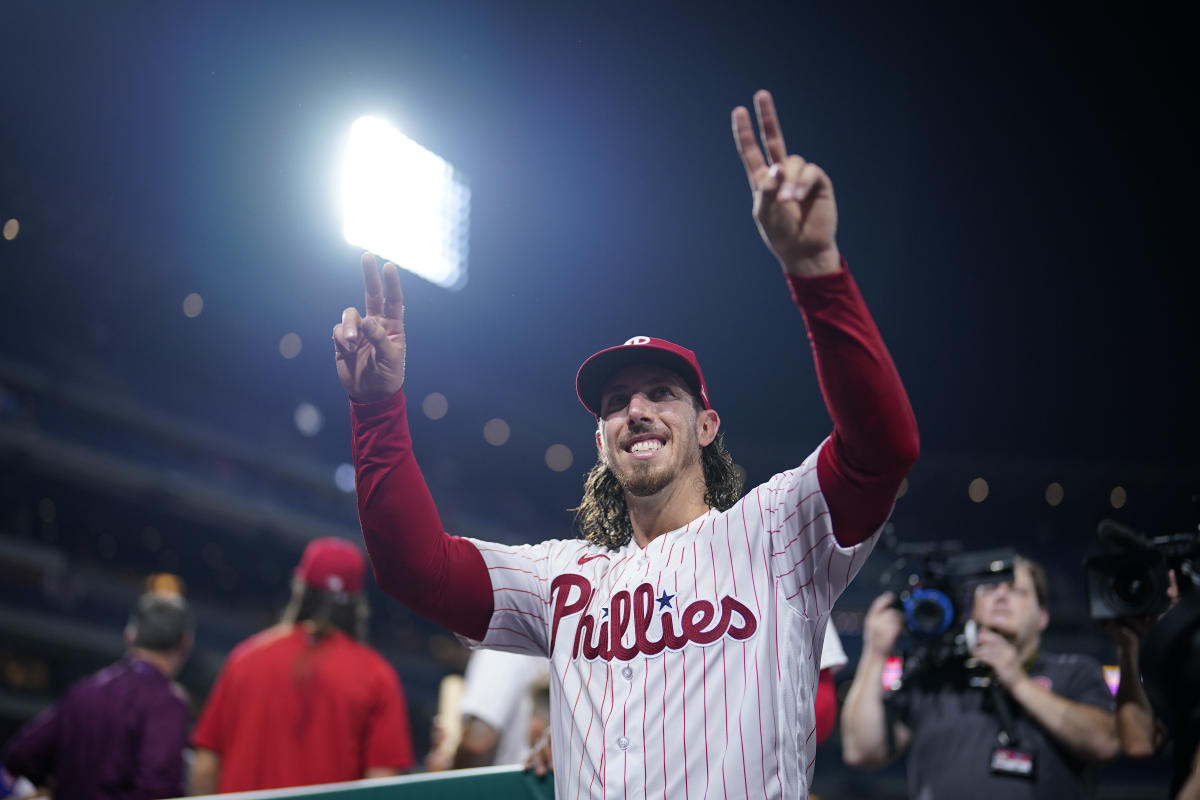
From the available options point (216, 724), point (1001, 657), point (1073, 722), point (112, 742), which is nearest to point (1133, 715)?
point (1073, 722)

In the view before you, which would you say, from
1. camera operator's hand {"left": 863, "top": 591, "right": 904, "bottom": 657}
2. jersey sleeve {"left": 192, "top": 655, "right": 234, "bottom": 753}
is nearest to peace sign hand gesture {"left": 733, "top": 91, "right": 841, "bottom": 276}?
camera operator's hand {"left": 863, "top": 591, "right": 904, "bottom": 657}

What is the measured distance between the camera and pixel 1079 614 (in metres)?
15.9

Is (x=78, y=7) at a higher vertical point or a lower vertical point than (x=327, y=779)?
higher

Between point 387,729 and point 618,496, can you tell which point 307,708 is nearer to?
point 387,729

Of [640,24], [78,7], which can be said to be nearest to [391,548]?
[78,7]

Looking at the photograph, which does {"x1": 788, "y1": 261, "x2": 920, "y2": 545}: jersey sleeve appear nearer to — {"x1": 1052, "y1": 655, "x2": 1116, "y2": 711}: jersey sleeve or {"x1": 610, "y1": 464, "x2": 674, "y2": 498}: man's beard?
{"x1": 610, "y1": 464, "x2": 674, "y2": 498}: man's beard

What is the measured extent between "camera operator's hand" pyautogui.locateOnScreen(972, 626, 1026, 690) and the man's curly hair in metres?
1.33

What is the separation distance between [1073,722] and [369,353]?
246 centimetres

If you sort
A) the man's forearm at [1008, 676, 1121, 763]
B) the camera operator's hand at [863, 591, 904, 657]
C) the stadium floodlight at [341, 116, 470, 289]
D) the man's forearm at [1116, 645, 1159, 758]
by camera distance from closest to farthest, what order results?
the man's forearm at [1116, 645, 1159, 758]
the man's forearm at [1008, 676, 1121, 763]
the stadium floodlight at [341, 116, 470, 289]
the camera operator's hand at [863, 591, 904, 657]

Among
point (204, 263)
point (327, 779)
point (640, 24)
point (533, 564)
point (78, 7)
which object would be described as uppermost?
point (204, 263)

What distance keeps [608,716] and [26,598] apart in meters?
16.2

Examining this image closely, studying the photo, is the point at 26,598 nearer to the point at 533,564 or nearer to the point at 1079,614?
the point at 533,564

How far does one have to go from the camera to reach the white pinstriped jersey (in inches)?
57.7

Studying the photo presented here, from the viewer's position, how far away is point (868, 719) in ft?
10.0
